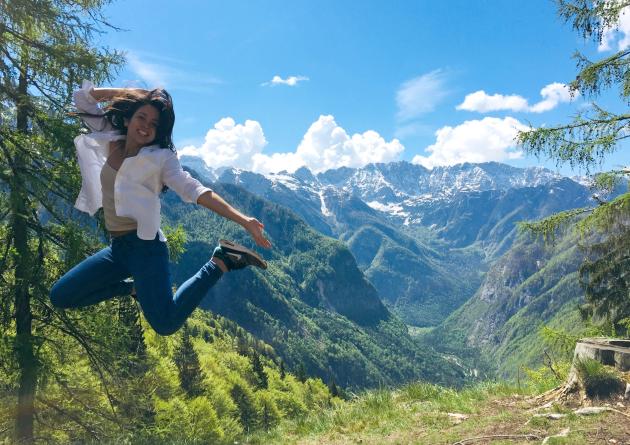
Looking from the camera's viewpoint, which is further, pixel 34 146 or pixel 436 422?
pixel 34 146

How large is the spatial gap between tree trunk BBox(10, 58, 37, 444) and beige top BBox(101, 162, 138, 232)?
4.27 m

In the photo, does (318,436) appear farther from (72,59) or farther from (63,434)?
(72,59)

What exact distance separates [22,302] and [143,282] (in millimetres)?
6222

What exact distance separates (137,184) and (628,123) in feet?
34.0

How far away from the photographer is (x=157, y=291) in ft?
14.5

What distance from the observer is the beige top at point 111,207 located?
4.51 metres

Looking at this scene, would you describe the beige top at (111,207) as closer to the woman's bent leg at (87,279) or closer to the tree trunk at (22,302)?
the woman's bent leg at (87,279)

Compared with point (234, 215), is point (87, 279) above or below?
below

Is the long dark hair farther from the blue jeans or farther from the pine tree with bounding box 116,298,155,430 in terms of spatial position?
the pine tree with bounding box 116,298,155,430

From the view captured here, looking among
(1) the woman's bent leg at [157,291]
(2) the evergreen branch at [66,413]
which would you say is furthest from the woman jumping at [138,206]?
(2) the evergreen branch at [66,413]

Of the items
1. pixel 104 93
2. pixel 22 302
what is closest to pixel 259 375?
pixel 22 302

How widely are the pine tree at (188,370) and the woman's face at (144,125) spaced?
3242 centimetres

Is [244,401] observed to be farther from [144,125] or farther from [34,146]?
[144,125]

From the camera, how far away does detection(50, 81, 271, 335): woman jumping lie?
434 cm
